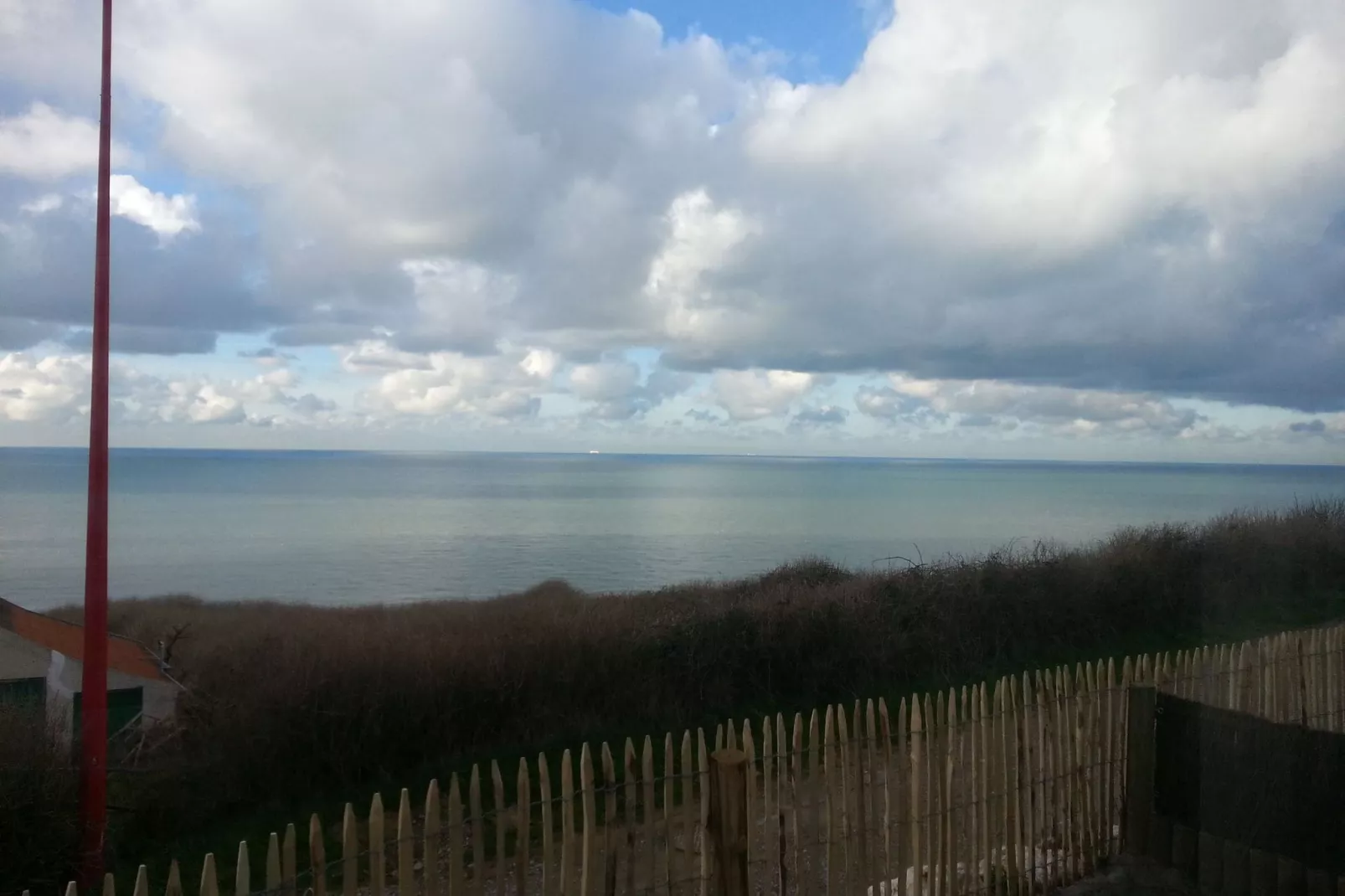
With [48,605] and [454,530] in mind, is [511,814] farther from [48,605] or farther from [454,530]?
[454,530]

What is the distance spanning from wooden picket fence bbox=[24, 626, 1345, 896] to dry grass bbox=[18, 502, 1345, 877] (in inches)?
83.3

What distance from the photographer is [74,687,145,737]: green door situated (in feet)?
34.2

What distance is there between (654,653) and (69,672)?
6.20m

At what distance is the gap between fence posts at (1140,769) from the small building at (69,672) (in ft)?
28.3

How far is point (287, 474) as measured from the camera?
177 m

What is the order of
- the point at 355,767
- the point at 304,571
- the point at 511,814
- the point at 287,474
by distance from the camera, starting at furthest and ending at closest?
the point at 287,474 → the point at 304,571 → the point at 355,767 → the point at 511,814

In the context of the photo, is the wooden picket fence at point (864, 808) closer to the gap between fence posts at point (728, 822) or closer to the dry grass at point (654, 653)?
the gap between fence posts at point (728, 822)

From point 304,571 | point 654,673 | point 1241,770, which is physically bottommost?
point 304,571

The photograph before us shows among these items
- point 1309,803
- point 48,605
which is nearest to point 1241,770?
point 1309,803

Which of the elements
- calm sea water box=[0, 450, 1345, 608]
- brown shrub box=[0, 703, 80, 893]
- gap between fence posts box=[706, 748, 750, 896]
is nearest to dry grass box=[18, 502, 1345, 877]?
brown shrub box=[0, 703, 80, 893]

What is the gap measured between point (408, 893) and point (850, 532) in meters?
62.8

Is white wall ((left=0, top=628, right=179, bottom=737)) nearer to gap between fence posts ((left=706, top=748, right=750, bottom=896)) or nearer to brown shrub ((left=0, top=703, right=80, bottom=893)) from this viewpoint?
brown shrub ((left=0, top=703, right=80, bottom=893))

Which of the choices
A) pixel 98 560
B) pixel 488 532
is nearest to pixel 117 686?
pixel 98 560

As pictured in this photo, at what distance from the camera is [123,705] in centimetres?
1055
